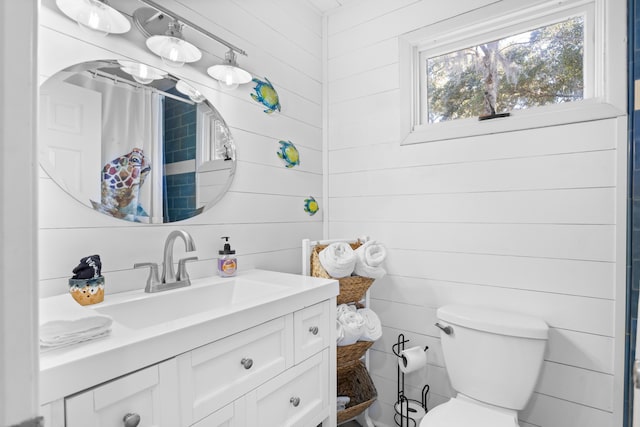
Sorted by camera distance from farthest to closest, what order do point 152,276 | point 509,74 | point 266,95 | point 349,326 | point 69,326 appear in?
point 266,95
point 509,74
point 349,326
point 152,276
point 69,326

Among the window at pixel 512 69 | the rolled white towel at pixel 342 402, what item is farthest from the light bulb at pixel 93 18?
the rolled white towel at pixel 342 402

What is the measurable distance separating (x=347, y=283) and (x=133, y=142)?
43.2 inches

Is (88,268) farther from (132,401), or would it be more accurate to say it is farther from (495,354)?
(495,354)

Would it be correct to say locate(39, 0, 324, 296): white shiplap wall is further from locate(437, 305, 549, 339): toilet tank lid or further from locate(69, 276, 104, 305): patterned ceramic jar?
locate(437, 305, 549, 339): toilet tank lid

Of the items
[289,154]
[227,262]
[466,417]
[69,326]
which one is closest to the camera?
[69,326]

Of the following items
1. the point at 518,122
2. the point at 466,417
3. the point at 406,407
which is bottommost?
the point at 406,407

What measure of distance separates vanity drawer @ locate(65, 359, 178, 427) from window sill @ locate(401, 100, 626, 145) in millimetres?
1571

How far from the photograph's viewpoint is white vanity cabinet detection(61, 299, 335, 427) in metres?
0.74

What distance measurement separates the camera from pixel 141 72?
4.08ft

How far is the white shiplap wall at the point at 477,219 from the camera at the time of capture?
4.50 ft

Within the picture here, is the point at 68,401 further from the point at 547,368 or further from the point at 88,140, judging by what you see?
the point at 547,368

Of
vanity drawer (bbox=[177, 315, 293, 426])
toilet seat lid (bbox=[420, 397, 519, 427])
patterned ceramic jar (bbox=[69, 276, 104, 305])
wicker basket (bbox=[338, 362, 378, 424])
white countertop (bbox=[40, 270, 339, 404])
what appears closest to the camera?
white countertop (bbox=[40, 270, 339, 404])

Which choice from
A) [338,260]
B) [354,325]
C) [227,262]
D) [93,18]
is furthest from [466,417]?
[93,18]

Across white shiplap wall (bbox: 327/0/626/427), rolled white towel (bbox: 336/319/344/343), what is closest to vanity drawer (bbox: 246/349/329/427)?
rolled white towel (bbox: 336/319/344/343)
